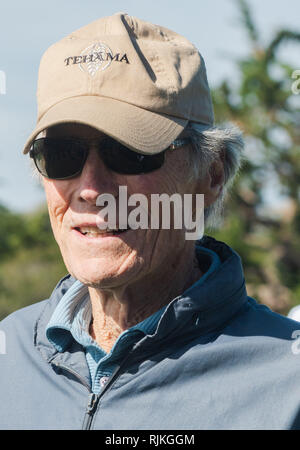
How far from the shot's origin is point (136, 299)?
2.24m

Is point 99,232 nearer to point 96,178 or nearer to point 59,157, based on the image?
point 96,178

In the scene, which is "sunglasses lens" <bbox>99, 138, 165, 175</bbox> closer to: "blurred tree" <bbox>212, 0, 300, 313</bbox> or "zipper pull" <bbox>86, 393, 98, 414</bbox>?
"zipper pull" <bbox>86, 393, 98, 414</bbox>

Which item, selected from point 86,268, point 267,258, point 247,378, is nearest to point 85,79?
point 86,268

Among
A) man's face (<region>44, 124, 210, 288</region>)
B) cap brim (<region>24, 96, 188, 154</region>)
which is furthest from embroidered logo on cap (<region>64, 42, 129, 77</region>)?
man's face (<region>44, 124, 210, 288</region>)

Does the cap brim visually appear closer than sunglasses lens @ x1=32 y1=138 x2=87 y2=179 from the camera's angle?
Yes

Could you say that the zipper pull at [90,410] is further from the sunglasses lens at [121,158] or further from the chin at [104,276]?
the sunglasses lens at [121,158]

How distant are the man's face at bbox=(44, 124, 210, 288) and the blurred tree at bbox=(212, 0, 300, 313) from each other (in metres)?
9.31

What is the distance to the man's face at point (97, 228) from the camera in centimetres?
209

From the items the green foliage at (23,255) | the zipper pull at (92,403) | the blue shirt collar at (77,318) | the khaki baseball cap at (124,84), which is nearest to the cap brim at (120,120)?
the khaki baseball cap at (124,84)

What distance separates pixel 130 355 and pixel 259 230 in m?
11.3

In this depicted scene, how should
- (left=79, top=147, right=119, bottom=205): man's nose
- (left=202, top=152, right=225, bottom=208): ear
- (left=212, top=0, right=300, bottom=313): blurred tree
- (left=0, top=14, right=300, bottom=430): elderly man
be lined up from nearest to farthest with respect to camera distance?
1. (left=0, top=14, right=300, bottom=430): elderly man
2. (left=79, top=147, right=119, bottom=205): man's nose
3. (left=202, top=152, right=225, bottom=208): ear
4. (left=212, top=0, right=300, bottom=313): blurred tree

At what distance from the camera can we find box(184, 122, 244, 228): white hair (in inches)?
89.0

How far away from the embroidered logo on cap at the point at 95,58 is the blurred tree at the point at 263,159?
944cm

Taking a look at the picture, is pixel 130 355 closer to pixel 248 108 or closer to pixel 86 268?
pixel 86 268
